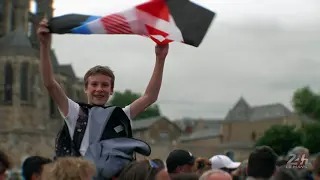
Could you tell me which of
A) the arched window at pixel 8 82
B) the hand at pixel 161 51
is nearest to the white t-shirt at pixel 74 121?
the hand at pixel 161 51

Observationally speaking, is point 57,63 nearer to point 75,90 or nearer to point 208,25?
point 75,90

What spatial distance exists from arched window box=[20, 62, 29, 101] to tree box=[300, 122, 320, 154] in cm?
2824

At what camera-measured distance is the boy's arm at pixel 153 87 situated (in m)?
5.77

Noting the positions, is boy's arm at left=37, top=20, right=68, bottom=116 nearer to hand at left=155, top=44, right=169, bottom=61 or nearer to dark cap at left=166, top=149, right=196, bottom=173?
hand at left=155, top=44, right=169, bottom=61

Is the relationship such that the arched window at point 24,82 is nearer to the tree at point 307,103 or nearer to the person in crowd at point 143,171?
the tree at point 307,103

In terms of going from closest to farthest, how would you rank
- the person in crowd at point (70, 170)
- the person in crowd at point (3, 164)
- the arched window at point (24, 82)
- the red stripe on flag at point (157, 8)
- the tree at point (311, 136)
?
1. the person in crowd at point (70, 170)
2. the red stripe on flag at point (157, 8)
3. the person in crowd at point (3, 164)
4. the arched window at point (24, 82)
5. the tree at point (311, 136)

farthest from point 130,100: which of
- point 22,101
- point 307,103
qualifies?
point 22,101

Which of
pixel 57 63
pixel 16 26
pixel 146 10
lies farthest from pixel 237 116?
pixel 146 10

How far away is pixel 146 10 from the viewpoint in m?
5.66

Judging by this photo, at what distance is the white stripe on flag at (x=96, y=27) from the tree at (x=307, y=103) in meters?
85.3

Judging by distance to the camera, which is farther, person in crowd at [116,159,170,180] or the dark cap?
the dark cap

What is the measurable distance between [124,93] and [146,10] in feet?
404

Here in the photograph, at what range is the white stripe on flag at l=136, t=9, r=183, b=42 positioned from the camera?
5.49 m

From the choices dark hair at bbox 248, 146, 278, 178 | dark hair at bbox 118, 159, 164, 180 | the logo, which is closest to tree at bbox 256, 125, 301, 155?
the logo
